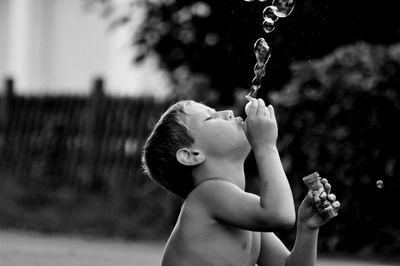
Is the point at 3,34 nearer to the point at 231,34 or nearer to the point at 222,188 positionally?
the point at 231,34

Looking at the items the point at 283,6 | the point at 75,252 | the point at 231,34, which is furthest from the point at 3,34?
the point at 283,6

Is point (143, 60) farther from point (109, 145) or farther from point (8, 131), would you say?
point (8, 131)

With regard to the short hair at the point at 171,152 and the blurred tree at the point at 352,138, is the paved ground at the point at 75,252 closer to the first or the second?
the blurred tree at the point at 352,138

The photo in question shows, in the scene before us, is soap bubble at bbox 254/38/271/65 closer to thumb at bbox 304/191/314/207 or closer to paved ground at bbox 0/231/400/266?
thumb at bbox 304/191/314/207

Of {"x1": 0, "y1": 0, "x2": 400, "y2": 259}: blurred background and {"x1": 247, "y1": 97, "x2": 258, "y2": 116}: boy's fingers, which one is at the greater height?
{"x1": 247, "y1": 97, "x2": 258, "y2": 116}: boy's fingers

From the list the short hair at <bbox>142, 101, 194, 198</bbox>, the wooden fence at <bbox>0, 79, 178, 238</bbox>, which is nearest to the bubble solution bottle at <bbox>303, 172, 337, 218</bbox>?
the short hair at <bbox>142, 101, 194, 198</bbox>

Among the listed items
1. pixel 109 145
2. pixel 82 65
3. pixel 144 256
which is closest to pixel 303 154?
pixel 144 256

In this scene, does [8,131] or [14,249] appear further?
[8,131]

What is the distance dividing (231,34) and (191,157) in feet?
20.5

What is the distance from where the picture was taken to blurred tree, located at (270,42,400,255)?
7648mm

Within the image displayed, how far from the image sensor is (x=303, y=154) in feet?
26.3

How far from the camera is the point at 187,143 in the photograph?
3488 mm

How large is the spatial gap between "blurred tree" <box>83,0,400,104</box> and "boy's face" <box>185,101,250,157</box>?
407 centimetres

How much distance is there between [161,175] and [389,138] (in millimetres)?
4385
